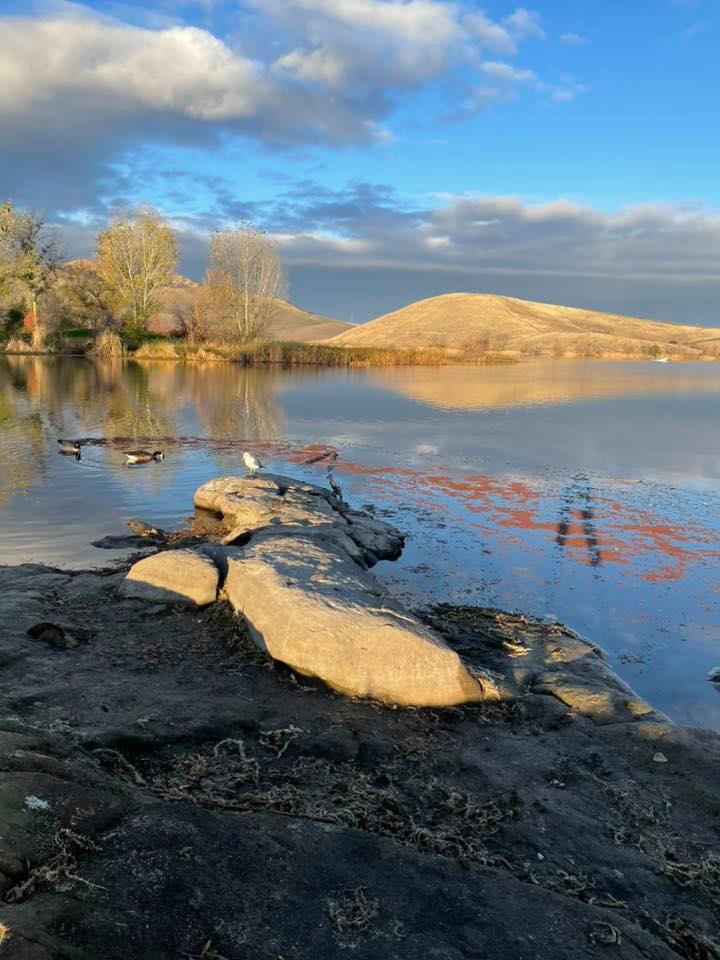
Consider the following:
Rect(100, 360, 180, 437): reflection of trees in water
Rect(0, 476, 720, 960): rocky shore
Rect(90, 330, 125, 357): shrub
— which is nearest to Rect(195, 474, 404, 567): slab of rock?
Rect(0, 476, 720, 960): rocky shore

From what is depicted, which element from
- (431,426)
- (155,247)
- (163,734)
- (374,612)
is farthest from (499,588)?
(155,247)

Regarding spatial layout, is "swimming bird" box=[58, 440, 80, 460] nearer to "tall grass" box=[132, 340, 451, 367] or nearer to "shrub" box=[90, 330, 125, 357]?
"tall grass" box=[132, 340, 451, 367]

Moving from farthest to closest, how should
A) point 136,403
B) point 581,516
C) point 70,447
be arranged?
1. point 136,403
2. point 70,447
3. point 581,516

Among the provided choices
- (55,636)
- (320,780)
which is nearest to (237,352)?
(55,636)

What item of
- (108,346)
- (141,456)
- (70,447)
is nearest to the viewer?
(141,456)

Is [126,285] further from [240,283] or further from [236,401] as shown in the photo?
[236,401]

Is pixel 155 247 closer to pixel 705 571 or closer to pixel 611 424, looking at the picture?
pixel 611 424

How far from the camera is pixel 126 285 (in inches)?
2832

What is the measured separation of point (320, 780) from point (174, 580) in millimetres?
4635

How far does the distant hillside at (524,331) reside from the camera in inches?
4843

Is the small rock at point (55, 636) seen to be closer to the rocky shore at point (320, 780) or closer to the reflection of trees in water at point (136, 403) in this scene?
the rocky shore at point (320, 780)

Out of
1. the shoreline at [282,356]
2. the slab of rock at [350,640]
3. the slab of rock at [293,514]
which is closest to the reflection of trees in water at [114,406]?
the slab of rock at [293,514]

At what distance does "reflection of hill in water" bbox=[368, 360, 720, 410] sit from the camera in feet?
136

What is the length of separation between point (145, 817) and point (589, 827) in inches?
137
